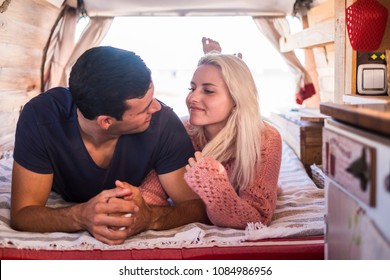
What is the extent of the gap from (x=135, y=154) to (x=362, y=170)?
101 cm

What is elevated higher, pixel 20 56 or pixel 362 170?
pixel 20 56

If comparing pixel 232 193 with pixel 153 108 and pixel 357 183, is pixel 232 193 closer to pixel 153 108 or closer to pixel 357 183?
pixel 153 108

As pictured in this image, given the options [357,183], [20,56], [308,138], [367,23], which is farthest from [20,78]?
[357,183]

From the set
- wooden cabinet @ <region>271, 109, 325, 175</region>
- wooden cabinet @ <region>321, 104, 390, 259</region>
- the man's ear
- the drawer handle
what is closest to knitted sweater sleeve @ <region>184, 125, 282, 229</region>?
the man's ear

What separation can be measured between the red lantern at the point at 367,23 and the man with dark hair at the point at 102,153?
27.0 inches

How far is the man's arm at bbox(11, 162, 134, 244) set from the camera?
1.37 metres

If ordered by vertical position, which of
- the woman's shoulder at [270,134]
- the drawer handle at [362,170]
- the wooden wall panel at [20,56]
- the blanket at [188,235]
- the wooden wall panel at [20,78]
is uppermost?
the wooden wall panel at [20,56]

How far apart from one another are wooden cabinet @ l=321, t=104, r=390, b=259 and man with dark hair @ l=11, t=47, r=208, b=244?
620 millimetres

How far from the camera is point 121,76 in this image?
4.84 ft

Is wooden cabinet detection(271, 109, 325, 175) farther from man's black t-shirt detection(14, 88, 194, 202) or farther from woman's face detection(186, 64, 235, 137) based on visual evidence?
man's black t-shirt detection(14, 88, 194, 202)

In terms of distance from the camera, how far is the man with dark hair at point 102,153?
4.71 ft

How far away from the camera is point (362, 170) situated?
2.52 ft

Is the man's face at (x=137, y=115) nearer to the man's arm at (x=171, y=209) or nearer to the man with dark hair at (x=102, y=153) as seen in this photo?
the man with dark hair at (x=102, y=153)

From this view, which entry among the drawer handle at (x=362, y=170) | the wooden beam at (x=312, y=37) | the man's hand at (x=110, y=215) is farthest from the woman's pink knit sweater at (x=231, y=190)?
the wooden beam at (x=312, y=37)
